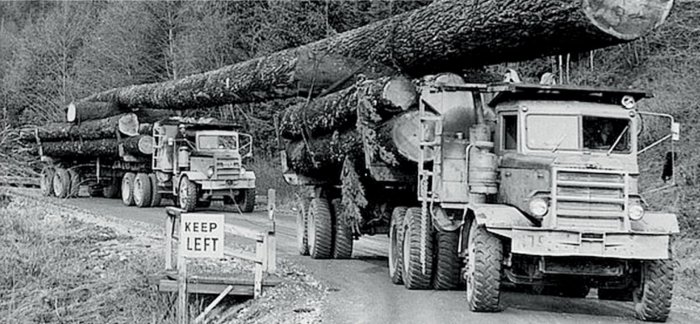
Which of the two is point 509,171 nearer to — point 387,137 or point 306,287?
point 387,137

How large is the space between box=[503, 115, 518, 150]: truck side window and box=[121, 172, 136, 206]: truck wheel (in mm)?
20465

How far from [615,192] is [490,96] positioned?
88.3 inches

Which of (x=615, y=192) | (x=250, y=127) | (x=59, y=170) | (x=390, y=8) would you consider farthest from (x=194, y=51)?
(x=615, y=192)

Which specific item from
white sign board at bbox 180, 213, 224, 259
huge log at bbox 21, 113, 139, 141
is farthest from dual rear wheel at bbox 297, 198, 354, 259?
huge log at bbox 21, 113, 139, 141

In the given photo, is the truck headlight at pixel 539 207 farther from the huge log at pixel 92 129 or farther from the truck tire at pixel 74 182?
the truck tire at pixel 74 182

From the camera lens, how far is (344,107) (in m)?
15.0

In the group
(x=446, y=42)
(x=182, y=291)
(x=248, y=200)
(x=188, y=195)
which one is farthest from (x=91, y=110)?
(x=446, y=42)

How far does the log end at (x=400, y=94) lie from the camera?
43.5 ft

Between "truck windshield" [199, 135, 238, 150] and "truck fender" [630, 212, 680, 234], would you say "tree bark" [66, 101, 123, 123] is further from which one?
"truck fender" [630, 212, 680, 234]

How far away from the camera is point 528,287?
1349 cm

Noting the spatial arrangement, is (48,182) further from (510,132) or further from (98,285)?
(510,132)

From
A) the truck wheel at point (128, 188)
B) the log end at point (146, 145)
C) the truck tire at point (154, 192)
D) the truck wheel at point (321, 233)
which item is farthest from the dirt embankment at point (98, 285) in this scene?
the truck wheel at point (128, 188)

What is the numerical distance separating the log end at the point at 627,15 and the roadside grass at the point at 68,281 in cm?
625

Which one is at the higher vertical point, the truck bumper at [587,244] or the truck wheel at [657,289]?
the truck bumper at [587,244]
